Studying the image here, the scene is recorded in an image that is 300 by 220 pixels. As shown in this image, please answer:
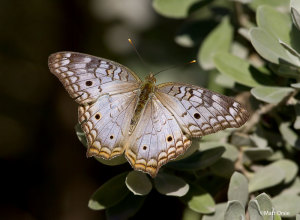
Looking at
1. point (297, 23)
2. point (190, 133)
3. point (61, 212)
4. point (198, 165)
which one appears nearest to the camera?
point (297, 23)

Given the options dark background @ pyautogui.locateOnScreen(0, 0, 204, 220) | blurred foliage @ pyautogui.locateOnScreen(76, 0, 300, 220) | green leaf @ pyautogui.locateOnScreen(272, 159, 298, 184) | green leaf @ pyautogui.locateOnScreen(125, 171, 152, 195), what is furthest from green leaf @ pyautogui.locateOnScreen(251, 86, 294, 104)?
dark background @ pyautogui.locateOnScreen(0, 0, 204, 220)

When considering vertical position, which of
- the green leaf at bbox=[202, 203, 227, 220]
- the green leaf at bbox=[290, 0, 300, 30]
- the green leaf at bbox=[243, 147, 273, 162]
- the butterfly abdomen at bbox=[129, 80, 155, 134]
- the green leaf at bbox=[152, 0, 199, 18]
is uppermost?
the green leaf at bbox=[290, 0, 300, 30]

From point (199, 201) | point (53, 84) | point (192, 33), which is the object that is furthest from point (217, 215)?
point (53, 84)

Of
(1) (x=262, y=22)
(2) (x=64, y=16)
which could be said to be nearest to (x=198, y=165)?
(1) (x=262, y=22)

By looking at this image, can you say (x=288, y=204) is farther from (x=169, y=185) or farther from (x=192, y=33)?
(x=192, y=33)

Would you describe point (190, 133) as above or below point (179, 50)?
above

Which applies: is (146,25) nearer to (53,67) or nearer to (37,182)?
(37,182)

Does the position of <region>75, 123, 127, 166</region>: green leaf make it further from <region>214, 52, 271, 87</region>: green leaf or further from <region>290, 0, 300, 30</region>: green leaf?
<region>290, 0, 300, 30</region>: green leaf
